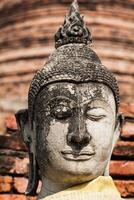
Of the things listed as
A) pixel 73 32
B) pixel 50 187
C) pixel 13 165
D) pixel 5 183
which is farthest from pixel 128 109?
pixel 50 187

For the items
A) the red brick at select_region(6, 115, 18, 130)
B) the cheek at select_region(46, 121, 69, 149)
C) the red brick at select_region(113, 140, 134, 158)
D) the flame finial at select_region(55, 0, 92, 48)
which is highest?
the flame finial at select_region(55, 0, 92, 48)

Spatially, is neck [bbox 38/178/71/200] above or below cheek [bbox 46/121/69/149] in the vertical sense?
below

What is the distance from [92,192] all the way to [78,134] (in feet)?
0.86

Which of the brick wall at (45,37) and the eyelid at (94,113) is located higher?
the eyelid at (94,113)

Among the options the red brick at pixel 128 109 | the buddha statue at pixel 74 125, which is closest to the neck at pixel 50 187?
the buddha statue at pixel 74 125

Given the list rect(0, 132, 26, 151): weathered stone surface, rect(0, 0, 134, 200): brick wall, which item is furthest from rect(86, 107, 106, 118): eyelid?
rect(0, 0, 134, 200): brick wall

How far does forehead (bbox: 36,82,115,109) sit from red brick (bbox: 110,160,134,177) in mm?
1970

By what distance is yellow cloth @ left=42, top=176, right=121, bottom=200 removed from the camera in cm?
345

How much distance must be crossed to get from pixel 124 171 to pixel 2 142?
2.94 feet

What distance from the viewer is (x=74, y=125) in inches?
137

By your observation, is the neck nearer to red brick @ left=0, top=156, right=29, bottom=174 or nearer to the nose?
the nose

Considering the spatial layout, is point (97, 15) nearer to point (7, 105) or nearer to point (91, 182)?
point (7, 105)

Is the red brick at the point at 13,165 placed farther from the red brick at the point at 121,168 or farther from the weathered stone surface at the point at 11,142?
the red brick at the point at 121,168

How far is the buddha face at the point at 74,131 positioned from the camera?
3.47 m
